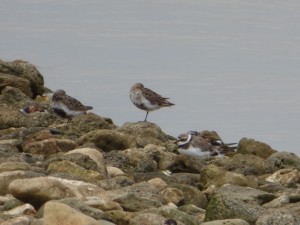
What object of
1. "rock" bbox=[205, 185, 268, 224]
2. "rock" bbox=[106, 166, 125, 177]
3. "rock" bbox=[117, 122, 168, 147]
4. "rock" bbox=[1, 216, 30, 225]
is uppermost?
"rock" bbox=[117, 122, 168, 147]

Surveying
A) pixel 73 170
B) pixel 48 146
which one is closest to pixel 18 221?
pixel 73 170

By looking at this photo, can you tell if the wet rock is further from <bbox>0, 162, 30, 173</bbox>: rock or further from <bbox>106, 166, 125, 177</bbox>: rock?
<bbox>0, 162, 30, 173</bbox>: rock

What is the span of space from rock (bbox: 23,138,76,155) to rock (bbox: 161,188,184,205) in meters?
2.22

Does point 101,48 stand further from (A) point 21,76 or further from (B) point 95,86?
(A) point 21,76

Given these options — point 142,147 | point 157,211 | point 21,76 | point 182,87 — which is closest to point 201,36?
point 182,87

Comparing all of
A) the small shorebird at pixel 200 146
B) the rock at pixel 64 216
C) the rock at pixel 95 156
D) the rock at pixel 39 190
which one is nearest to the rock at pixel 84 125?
the small shorebird at pixel 200 146

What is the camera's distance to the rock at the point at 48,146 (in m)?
13.5

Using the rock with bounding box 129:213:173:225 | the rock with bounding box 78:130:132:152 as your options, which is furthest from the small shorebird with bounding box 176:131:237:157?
the rock with bounding box 129:213:173:225

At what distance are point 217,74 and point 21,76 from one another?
634 centimetres

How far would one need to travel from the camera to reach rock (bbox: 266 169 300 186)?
45.4ft

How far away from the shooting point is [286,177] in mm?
13953

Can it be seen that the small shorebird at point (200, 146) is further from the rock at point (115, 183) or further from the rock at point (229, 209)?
the rock at point (229, 209)

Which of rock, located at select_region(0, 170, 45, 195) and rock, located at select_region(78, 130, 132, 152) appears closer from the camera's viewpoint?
rock, located at select_region(0, 170, 45, 195)

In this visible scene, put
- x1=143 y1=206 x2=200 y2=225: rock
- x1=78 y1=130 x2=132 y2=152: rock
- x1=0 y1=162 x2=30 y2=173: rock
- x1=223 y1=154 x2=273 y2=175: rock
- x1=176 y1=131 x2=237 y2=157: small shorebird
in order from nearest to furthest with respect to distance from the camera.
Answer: x1=143 y1=206 x2=200 y2=225: rock < x1=0 y1=162 x2=30 y2=173: rock < x1=78 y1=130 x2=132 y2=152: rock < x1=223 y1=154 x2=273 y2=175: rock < x1=176 y1=131 x2=237 y2=157: small shorebird
